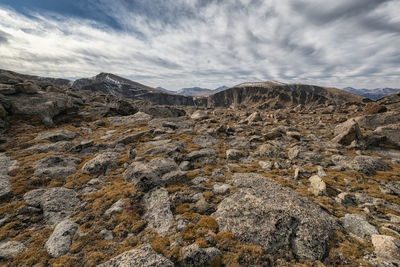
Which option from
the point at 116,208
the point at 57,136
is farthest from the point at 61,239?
the point at 57,136

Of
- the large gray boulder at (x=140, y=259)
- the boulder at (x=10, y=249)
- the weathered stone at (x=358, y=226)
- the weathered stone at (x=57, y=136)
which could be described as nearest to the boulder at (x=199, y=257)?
the large gray boulder at (x=140, y=259)

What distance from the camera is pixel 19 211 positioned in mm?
10320

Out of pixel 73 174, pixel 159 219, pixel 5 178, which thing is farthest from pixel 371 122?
pixel 5 178

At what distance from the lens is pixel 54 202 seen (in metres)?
11.3

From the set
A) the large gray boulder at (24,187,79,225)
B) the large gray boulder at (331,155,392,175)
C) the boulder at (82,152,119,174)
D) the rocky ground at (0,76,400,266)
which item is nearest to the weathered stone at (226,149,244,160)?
the rocky ground at (0,76,400,266)

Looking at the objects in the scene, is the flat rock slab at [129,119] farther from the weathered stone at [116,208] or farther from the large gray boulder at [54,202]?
the weathered stone at [116,208]

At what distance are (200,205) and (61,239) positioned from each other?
7.92 meters

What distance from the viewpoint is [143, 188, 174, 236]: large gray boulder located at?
30.4ft

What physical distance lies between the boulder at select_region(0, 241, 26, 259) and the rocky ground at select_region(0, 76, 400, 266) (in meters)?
0.06

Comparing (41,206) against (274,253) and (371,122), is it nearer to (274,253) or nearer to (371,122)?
(274,253)

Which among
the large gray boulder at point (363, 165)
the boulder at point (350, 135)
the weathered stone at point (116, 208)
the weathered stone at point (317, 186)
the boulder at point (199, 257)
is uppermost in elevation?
the boulder at point (350, 135)

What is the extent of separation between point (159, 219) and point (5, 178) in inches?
601

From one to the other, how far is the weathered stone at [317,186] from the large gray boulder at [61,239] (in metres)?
16.7

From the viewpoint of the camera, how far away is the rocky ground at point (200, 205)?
24.3 feet
